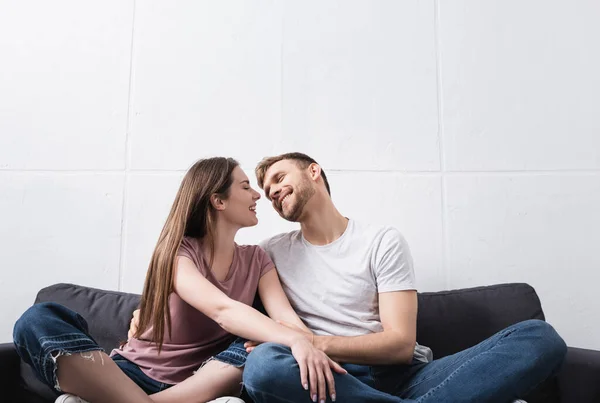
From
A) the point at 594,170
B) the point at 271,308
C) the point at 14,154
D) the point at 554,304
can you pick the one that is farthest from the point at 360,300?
the point at 14,154

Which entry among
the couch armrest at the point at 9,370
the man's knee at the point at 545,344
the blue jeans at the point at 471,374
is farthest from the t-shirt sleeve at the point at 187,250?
the man's knee at the point at 545,344

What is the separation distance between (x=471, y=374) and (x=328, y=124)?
134 cm

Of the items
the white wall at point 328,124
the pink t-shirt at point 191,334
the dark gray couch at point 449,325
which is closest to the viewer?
the pink t-shirt at point 191,334

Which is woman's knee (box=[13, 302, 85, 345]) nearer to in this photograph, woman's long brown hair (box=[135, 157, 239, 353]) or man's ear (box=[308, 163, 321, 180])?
woman's long brown hair (box=[135, 157, 239, 353])

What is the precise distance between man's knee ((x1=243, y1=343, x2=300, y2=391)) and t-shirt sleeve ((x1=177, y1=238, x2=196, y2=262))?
1.61 feet

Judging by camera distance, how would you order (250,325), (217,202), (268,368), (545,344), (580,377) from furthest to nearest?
(217,202) < (580,377) < (250,325) < (545,344) < (268,368)

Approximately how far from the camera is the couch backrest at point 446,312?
1.86m

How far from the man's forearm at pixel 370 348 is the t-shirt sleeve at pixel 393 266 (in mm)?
178

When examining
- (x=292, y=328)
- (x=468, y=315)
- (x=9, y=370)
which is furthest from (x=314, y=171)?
(x=9, y=370)

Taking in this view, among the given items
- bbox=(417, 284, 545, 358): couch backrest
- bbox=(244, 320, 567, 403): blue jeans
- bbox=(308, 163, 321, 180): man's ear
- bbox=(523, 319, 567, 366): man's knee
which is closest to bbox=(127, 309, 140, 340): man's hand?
bbox=(244, 320, 567, 403): blue jeans

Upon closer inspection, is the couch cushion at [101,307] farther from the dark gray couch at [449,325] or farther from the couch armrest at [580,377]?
the couch armrest at [580,377]

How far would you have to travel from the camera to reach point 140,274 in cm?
229

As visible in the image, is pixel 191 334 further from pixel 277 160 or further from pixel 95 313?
pixel 277 160

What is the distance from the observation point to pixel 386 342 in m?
1.57
